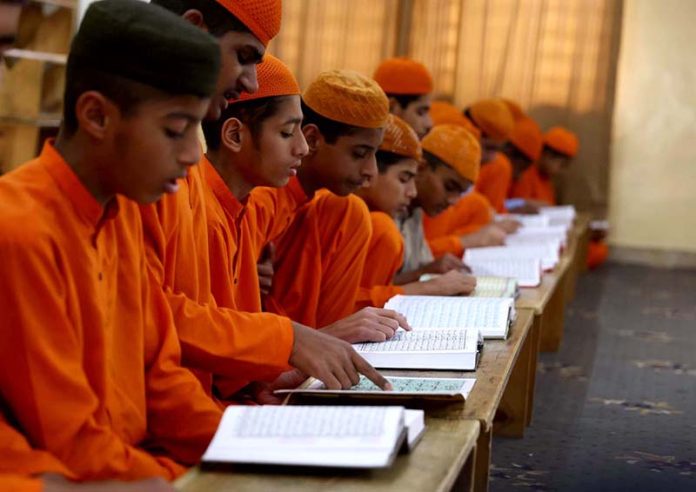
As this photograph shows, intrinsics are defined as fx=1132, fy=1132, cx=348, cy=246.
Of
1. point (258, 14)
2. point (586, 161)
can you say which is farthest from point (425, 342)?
point (586, 161)

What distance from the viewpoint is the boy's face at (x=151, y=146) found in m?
1.64

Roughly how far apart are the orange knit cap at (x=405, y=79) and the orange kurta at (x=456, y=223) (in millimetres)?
628

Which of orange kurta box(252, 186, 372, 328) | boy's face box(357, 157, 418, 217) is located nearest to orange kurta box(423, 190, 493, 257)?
boy's face box(357, 157, 418, 217)

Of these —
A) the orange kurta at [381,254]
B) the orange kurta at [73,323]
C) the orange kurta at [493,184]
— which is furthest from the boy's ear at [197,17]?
the orange kurta at [493,184]

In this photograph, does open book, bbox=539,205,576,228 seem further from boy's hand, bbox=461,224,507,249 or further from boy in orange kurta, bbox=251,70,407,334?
boy in orange kurta, bbox=251,70,407,334

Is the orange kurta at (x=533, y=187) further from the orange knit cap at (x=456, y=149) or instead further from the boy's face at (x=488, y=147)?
the orange knit cap at (x=456, y=149)

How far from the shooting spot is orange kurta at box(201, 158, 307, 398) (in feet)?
8.21

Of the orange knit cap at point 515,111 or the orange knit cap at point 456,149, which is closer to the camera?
the orange knit cap at point 456,149

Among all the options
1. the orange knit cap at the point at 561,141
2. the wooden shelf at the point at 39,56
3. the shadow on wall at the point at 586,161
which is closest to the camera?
the wooden shelf at the point at 39,56

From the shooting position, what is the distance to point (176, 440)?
6.33 ft

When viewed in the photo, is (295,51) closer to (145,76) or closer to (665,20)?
(665,20)

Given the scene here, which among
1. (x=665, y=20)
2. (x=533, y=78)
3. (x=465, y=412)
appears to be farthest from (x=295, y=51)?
(x=465, y=412)

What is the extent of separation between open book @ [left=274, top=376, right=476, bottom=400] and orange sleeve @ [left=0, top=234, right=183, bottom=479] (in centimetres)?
49

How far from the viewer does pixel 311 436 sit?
1653 millimetres
